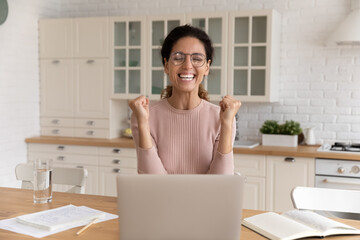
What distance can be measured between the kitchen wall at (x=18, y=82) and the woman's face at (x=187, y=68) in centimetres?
275


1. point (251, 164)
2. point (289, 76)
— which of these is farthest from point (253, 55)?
point (251, 164)

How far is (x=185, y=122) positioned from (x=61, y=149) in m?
2.72

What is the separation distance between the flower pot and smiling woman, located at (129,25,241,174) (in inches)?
85.0

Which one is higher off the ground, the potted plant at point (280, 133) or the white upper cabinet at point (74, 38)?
the white upper cabinet at point (74, 38)

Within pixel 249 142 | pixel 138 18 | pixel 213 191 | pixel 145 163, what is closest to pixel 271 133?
pixel 249 142

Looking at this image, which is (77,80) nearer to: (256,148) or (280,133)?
(256,148)

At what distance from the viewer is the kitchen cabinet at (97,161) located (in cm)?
423

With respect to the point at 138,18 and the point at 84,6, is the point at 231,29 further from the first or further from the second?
the point at 84,6

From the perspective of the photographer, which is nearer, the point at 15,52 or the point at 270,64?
the point at 270,64

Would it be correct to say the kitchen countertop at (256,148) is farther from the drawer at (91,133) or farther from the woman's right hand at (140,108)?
the woman's right hand at (140,108)

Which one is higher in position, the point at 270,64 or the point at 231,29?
the point at 231,29

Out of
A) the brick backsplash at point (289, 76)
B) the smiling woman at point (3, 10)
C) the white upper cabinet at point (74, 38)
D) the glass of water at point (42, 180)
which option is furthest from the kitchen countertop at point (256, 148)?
the glass of water at point (42, 180)

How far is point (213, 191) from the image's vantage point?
1.25m

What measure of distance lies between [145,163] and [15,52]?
2987mm
